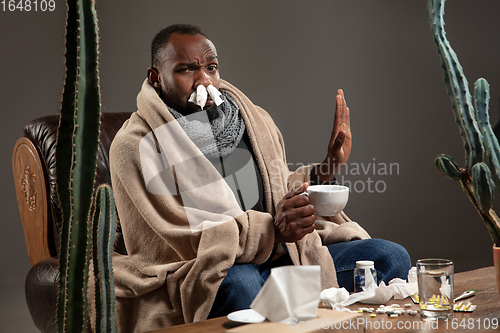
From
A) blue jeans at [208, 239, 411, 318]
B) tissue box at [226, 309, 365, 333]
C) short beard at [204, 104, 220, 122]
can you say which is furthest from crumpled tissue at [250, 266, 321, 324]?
short beard at [204, 104, 220, 122]

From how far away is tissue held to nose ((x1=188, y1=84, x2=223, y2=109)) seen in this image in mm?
1656

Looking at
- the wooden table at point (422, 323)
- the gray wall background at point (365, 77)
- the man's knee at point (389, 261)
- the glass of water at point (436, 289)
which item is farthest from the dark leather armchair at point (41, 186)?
the gray wall background at point (365, 77)

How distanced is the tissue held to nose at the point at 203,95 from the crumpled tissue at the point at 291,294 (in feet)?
3.04

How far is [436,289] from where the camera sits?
1.00 meters

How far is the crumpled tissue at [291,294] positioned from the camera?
→ 2.73 feet

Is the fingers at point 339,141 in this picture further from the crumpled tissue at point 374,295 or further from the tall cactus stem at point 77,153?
the tall cactus stem at point 77,153

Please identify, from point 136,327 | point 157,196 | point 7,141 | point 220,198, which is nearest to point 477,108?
point 220,198

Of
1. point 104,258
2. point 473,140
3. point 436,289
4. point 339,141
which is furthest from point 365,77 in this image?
point 104,258

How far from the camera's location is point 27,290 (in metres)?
1.55

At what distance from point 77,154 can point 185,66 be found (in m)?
0.95

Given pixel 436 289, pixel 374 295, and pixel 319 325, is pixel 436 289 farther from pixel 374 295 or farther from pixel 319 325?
pixel 319 325

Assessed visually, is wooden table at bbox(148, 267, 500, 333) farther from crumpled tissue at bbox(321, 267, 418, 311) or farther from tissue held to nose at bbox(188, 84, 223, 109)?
tissue held to nose at bbox(188, 84, 223, 109)

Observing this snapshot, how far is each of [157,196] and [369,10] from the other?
254cm

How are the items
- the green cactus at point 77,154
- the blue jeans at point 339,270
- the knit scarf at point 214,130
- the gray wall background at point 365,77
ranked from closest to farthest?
the green cactus at point 77,154 → the blue jeans at point 339,270 → the knit scarf at point 214,130 → the gray wall background at point 365,77
